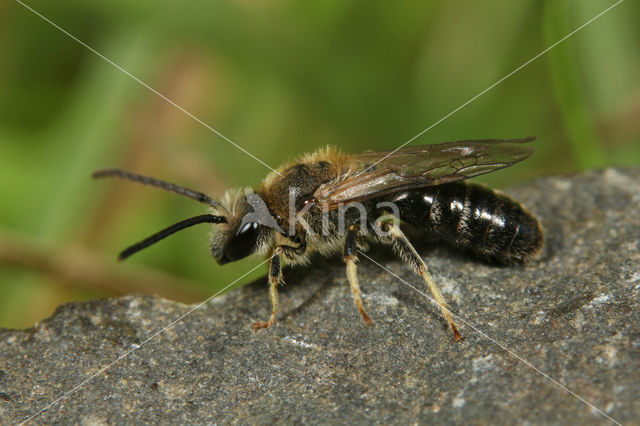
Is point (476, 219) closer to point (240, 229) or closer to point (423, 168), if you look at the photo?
point (423, 168)

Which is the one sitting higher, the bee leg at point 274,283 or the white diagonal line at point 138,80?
the white diagonal line at point 138,80

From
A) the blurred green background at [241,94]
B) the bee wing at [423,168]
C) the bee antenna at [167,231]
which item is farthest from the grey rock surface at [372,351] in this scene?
the blurred green background at [241,94]

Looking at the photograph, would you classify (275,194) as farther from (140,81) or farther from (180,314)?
(140,81)

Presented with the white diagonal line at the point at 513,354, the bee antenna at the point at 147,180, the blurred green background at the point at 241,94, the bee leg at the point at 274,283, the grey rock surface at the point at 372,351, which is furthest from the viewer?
the blurred green background at the point at 241,94

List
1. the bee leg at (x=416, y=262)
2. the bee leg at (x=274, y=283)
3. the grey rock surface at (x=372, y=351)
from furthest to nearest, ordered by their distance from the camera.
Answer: the bee leg at (x=274, y=283), the bee leg at (x=416, y=262), the grey rock surface at (x=372, y=351)

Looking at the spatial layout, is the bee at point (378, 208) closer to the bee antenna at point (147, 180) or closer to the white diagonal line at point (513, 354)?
the bee antenna at point (147, 180)

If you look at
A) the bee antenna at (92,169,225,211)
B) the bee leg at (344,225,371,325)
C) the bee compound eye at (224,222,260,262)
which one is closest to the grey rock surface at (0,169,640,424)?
the bee leg at (344,225,371,325)

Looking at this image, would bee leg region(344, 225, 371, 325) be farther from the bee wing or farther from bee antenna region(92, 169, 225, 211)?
bee antenna region(92, 169, 225, 211)
